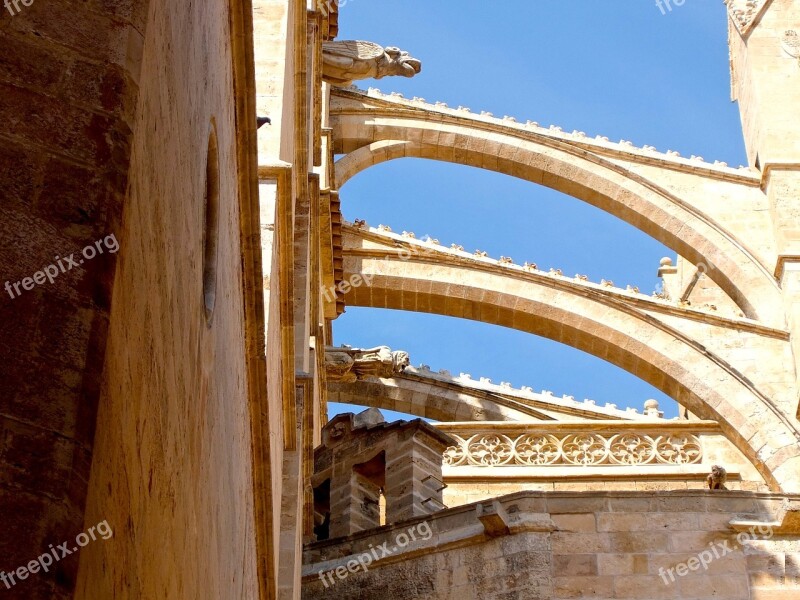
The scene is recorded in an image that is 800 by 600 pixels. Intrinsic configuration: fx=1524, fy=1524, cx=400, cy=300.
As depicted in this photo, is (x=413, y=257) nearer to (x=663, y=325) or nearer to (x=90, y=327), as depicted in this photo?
(x=663, y=325)

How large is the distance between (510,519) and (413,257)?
5307 millimetres

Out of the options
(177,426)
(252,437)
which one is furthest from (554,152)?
(177,426)

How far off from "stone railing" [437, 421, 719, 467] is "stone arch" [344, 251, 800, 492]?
0.58m

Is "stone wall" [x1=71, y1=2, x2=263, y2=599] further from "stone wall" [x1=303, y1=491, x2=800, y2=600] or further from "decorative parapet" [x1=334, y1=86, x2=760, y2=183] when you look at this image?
"decorative parapet" [x1=334, y1=86, x2=760, y2=183]

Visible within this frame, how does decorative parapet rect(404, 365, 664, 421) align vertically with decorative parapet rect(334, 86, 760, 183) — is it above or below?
below

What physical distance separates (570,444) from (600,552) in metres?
3.21

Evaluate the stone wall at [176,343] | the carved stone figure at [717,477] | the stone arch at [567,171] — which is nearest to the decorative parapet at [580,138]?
the stone arch at [567,171]

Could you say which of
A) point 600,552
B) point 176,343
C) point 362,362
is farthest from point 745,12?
point 176,343

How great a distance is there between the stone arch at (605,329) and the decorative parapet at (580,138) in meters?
2.27

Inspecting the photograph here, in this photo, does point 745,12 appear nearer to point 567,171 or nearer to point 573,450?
point 567,171

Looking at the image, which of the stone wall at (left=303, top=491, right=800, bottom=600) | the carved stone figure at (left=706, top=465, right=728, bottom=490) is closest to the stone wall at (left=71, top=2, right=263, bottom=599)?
the stone wall at (left=303, top=491, right=800, bottom=600)

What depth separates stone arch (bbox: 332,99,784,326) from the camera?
1481 centimetres

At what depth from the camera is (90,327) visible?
221 cm

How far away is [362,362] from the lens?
37.5 ft
